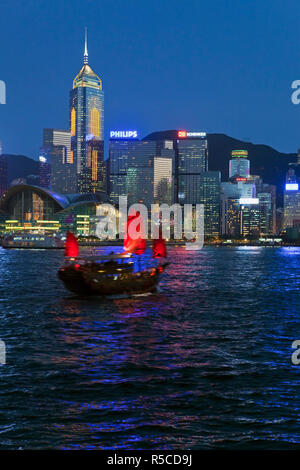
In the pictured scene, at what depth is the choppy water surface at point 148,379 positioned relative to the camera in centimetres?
1644

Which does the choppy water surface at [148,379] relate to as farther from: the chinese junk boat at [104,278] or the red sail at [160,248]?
the red sail at [160,248]

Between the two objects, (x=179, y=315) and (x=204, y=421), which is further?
(x=179, y=315)

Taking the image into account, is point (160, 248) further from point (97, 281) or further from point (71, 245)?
point (97, 281)

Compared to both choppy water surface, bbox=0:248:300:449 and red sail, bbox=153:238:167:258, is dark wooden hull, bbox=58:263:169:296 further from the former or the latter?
red sail, bbox=153:238:167:258

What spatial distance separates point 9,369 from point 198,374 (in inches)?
366

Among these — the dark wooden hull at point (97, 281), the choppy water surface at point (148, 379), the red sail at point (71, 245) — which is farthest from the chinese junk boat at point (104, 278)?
the red sail at point (71, 245)

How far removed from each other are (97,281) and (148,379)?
32262 millimetres

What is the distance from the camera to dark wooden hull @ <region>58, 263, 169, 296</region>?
54.6m

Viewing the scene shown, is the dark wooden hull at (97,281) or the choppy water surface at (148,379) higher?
the dark wooden hull at (97,281)

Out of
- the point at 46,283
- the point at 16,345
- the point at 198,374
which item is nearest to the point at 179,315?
the point at 16,345

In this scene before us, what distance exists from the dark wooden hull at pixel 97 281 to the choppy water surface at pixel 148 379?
304 inches
